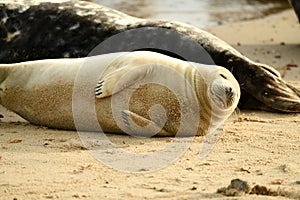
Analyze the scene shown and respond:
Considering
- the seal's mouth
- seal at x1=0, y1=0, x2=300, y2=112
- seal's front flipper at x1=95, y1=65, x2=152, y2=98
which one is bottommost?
seal at x1=0, y1=0, x2=300, y2=112

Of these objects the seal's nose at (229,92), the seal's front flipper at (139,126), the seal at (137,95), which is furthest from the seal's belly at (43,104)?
the seal's nose at (229,92)

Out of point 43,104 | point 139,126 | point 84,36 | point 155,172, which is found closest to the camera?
point 155,172

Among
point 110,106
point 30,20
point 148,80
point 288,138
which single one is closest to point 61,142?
point 110,106

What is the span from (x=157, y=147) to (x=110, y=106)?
458 millimetres

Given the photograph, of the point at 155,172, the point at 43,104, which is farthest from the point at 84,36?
the point at 155,172

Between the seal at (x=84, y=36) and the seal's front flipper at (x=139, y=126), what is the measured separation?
1.19 metres

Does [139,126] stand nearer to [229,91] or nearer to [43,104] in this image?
[229,91]

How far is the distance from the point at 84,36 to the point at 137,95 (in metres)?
1.60

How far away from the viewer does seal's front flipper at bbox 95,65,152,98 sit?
4.72 meters

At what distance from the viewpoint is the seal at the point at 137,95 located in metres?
4.73

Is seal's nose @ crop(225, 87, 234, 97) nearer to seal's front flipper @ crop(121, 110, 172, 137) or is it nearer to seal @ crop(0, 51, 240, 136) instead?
seal @ crop(0, 51, 240, 136)

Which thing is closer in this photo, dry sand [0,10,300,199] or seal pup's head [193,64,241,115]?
dry sand [0,10,300,199]

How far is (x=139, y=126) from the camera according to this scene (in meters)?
4.70

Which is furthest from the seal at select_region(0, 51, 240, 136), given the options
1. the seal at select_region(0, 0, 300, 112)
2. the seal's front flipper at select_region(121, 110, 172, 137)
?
the seal at select_region(0, 0, 300, 112)
